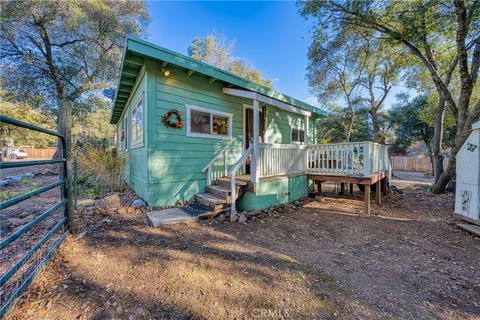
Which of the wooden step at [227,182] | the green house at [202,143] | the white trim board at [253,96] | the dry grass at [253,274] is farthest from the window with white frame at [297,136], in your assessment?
the dry grass at [253,274]

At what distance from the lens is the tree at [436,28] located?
5812mm

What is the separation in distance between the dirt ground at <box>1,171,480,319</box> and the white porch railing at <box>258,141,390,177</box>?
160 centimetres

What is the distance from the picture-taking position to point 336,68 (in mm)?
13469

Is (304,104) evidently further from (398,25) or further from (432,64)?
(432,64)

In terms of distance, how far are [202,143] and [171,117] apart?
1046 mm

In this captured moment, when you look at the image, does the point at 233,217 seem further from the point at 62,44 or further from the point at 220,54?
the point at 220,54

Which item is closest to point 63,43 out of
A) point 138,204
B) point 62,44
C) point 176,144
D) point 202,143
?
point 62,44

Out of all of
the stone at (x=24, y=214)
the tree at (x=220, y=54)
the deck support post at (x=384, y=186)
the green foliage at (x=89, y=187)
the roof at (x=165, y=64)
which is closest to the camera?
the stone at (x=24, y=214)

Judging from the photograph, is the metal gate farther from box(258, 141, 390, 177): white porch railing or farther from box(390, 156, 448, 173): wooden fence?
box(390, 156, 448, 173): wooden fence

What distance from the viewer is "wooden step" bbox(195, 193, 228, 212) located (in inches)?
177

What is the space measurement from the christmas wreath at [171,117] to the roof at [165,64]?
41.5 inches

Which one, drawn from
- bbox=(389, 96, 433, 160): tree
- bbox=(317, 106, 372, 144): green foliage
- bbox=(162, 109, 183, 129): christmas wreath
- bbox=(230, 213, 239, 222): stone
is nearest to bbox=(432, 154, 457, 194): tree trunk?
bbox=(230, 213, 239, 222): stone

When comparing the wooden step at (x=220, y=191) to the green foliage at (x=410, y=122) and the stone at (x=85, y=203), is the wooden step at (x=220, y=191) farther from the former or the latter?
the green foliage at (x=410, y=122)

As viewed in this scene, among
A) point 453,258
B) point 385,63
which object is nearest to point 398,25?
point 385,63
